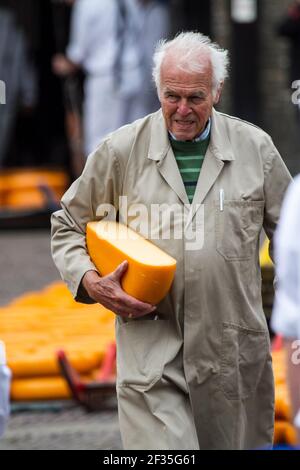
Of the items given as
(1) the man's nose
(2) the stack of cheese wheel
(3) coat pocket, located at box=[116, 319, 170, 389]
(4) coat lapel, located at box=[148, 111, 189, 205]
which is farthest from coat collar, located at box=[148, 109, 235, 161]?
(2) the stack of cheese wheel

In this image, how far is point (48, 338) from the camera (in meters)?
9.24

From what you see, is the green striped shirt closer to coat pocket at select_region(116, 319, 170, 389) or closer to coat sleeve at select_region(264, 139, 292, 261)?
coat sleeve at select_region(264, 139, 292, 261)

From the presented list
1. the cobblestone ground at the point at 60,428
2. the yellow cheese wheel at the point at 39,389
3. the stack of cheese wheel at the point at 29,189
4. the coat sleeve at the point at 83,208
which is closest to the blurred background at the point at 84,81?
the stack of cheese wheel at the point at 29,189

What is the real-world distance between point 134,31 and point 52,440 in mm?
6892

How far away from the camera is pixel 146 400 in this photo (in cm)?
543

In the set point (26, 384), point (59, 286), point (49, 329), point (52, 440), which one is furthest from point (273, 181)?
point (59, 286)

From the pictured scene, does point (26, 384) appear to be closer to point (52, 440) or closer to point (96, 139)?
point (52, 440)

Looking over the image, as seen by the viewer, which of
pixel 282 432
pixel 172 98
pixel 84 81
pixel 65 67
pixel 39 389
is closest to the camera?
pixel 172 98

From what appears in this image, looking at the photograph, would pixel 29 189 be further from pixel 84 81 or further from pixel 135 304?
pixel 135 304

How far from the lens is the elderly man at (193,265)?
544cm

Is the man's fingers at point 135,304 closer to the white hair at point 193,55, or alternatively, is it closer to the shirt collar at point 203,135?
the shirt collar at point 203,135

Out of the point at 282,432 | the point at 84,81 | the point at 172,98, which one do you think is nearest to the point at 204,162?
the point at 172,98

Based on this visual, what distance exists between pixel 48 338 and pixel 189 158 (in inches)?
149

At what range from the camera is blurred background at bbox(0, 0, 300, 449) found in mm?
14049
